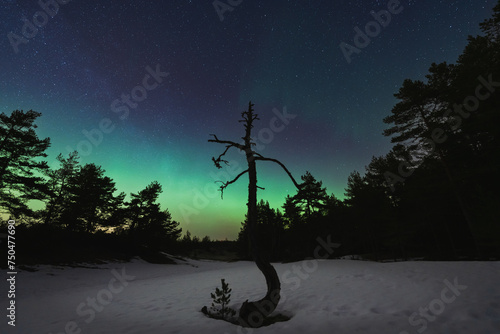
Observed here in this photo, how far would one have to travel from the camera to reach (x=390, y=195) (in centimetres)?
3039

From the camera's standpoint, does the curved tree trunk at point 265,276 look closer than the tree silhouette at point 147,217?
Yes

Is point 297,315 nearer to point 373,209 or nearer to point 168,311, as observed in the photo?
point 168,311

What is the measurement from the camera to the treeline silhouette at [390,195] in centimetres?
1293

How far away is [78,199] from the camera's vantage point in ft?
91.2

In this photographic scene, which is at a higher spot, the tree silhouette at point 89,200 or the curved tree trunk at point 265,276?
the tree silhouette at point 89,200

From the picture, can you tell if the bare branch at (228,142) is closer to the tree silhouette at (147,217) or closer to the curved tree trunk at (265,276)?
the curved tree trunk at (265,276)

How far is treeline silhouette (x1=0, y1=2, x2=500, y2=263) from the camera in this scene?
12.9m

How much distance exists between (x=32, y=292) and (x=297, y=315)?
54.5 feet

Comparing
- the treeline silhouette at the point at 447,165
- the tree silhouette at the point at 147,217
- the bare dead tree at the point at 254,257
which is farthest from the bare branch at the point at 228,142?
the tree silhouette at the point at 147,217

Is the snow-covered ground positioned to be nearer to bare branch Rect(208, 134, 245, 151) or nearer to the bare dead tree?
the bare dead tree

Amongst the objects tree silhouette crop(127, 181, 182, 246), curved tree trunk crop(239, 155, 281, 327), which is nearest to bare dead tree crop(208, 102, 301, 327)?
curved tree trunk crop(239, 155, 281, 327)

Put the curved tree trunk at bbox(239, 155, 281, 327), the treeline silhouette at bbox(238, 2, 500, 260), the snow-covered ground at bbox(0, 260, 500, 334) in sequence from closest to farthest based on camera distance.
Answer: the snow-covered ground at bbox(0, 260, 500, 334) < the curved tree trunk at bbox(239, 155, 281, 327) < the treeline silhouette at bbox(238, 2, 500, 260)

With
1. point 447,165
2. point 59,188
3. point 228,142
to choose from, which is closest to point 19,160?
point 59,188

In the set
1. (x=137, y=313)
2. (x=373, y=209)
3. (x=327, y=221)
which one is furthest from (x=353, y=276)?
(x=327, y=221)
